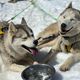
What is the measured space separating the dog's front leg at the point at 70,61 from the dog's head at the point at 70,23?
27 centimetres

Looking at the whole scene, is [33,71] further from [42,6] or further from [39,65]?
[42,6]

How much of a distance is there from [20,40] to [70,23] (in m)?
0.70

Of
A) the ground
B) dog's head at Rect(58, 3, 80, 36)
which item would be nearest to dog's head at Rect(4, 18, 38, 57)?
dog's head at Rect(58, 3, 80, 36)

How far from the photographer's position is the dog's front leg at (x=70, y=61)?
11.4 ft

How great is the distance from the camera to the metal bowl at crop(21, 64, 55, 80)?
315cm

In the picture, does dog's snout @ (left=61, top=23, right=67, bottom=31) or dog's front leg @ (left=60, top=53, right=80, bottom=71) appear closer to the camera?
dog's front leg @ (left=60, top=53, right=80, bottom=71)

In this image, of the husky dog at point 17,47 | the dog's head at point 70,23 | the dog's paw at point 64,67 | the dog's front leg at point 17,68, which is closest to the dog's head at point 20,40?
the husky dog at point 17,47

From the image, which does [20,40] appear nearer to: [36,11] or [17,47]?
[17,47]

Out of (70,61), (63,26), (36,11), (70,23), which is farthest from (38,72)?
(36,11)

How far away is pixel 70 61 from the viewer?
11.8ft

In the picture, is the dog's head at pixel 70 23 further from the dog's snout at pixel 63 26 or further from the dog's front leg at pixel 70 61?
the dog's front leg at pixel 70 61

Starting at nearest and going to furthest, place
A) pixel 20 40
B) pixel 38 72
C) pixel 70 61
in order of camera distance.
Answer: pixel 38 72, pixel 20 40, pixel 70 61

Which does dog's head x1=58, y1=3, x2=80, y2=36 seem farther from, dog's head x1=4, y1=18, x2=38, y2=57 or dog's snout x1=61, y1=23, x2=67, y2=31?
dog's head x1=4, y1=18, x2=38, y2=57

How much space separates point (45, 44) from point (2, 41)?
0.78 m
